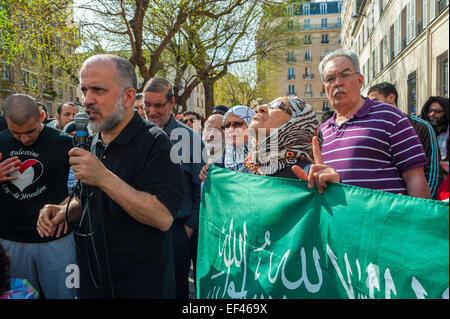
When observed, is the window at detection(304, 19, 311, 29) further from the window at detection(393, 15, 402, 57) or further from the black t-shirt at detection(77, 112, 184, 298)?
the black t-shirt at detection(77, 112, 184, 298)

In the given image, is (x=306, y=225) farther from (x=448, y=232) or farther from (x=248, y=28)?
(x=248, y=28)

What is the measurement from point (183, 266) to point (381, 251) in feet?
6.55

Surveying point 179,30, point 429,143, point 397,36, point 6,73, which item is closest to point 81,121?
point 429,143

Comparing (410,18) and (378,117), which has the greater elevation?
(410,18)

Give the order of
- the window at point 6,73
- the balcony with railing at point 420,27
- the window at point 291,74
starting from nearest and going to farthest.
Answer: the balcony with railing at point 420,27 → the window at point 6,73 → the window at point 291,74

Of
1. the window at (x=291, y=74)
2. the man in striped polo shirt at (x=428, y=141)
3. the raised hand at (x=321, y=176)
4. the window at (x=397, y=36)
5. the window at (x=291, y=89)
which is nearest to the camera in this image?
the raised hand at (x=321, y=176)

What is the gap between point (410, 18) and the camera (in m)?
16.7

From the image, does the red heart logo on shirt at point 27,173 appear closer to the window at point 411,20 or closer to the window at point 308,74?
the window at point 411,20

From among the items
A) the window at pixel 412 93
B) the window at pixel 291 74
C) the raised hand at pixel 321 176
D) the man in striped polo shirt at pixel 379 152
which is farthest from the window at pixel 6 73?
the window at pixel 291 74

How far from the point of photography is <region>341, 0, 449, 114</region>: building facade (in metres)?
13.2

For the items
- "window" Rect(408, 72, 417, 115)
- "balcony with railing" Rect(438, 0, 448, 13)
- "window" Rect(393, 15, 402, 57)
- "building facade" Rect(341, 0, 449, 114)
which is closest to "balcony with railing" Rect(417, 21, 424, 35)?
"building facade" Rect(341, 0, 449, 114)

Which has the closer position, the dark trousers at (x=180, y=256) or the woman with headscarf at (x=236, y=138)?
the dark trousers at (x=180, y=256)

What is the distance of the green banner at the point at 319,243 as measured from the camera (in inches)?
57.5
